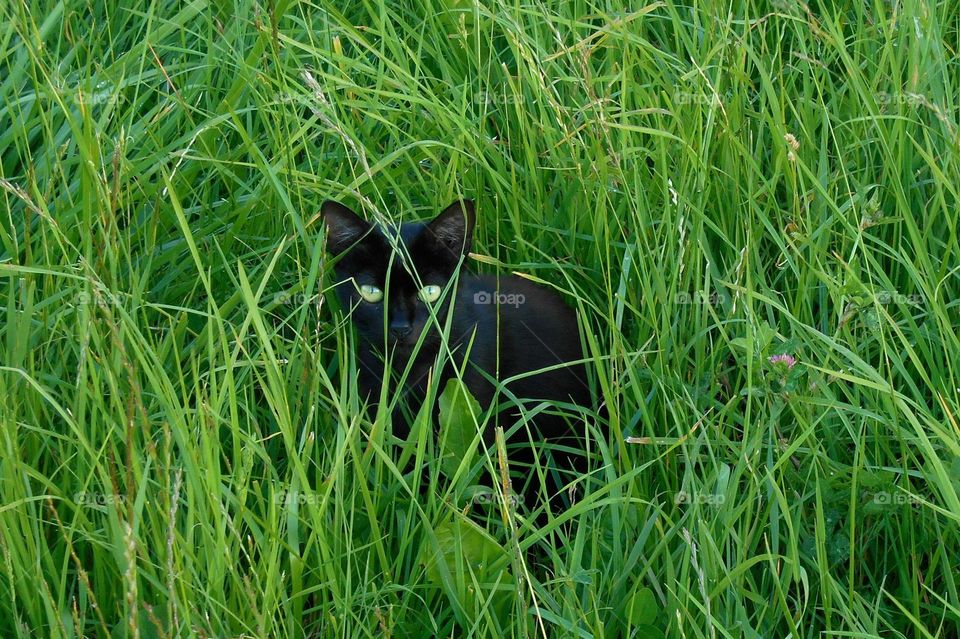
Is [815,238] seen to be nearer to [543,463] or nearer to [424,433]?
[543,463]

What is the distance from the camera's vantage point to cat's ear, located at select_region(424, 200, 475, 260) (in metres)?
2.47

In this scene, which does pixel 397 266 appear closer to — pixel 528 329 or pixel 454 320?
pixel 454 320

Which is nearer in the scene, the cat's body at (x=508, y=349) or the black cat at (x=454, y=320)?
the black cat at (x=454, y=320)

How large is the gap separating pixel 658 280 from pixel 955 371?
2.05ft

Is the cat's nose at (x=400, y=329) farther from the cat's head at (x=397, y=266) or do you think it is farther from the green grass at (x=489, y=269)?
the green grass at (x=489, y=269)

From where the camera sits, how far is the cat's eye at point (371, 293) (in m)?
2.60

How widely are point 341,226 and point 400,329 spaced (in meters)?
0.27

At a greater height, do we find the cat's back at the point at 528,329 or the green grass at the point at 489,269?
the green grass at the point at 489,269

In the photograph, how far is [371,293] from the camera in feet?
8.54

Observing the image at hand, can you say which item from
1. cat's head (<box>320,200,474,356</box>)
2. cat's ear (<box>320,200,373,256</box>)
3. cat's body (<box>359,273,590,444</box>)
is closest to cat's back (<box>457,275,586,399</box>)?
cat's body (<box>359,273,590,444</box>)

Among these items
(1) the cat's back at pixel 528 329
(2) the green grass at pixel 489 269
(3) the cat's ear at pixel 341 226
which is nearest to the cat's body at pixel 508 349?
(1) the cat's back at pixel 528 329

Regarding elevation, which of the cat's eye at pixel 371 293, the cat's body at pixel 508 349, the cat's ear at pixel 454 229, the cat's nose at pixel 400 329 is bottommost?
the cat's body at pixel 508 349

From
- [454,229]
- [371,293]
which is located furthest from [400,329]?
[454,229]

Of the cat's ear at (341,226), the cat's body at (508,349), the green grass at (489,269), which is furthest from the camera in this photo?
the cat's body at (508,349)
